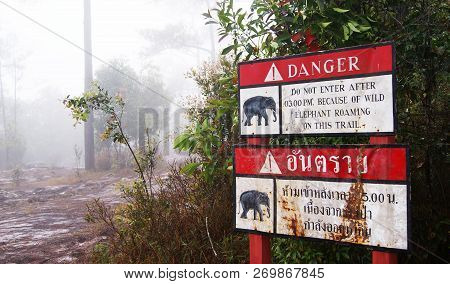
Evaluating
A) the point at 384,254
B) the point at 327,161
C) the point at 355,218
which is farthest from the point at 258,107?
the point at 384,254

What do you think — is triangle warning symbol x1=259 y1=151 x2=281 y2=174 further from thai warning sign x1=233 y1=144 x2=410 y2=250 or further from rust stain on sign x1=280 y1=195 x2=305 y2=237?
rust stain on sign x1=280 y1=195 x2=305 y2=237

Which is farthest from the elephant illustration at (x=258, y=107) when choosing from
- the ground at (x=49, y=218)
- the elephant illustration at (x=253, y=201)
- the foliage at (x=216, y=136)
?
the ground at (x=49, y=218)

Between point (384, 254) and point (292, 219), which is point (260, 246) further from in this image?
point (384, 254)

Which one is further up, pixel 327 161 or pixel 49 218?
pixel 327 161

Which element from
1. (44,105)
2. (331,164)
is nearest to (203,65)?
(331,164)

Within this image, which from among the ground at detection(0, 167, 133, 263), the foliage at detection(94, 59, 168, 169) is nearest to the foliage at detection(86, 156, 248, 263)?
the ground at detection(0, 167, 133, 263)

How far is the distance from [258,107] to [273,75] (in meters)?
0.27

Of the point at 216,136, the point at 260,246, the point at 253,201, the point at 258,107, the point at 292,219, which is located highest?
the point at 258,107

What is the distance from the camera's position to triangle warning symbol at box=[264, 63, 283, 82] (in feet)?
9.14

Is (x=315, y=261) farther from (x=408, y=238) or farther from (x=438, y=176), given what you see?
A: (x=438, y=176)

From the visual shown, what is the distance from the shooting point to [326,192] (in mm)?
2516

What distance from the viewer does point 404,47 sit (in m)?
3.68

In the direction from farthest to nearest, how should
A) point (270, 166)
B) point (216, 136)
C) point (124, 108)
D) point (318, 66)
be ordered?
point (124, 108)
point (216, 136)
point (270, 166)
point (318, 66)

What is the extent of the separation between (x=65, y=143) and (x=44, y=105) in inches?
276
